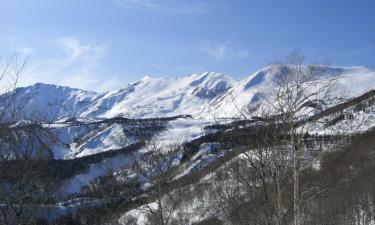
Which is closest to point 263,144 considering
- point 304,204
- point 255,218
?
point 304,204

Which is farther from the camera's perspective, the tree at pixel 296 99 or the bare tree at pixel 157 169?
the bare tree at pixel 157 169

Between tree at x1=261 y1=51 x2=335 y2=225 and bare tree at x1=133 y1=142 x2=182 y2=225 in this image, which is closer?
tree at x1=261 y1=51 x2=335 y2=225

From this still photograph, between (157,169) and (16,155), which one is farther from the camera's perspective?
(157,169)

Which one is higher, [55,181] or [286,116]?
[286,116]

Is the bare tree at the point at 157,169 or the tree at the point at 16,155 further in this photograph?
the bare tree at the point at 157,169

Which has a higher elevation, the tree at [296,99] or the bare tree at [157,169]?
the tree at [296,99]

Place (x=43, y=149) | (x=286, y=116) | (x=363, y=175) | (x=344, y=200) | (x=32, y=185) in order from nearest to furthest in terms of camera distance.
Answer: (x=43, y=149) < (x=32, y=185) < (x=286, y=116) < (x=344, y=200) < (x=363, y=175)

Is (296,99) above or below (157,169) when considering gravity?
above

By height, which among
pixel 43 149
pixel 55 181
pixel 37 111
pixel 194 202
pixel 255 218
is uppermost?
pixel 37 111

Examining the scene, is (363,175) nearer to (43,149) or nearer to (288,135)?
(288,135)

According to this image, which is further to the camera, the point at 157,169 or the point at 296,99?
the point at 157,169

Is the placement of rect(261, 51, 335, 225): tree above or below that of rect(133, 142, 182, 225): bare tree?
above
